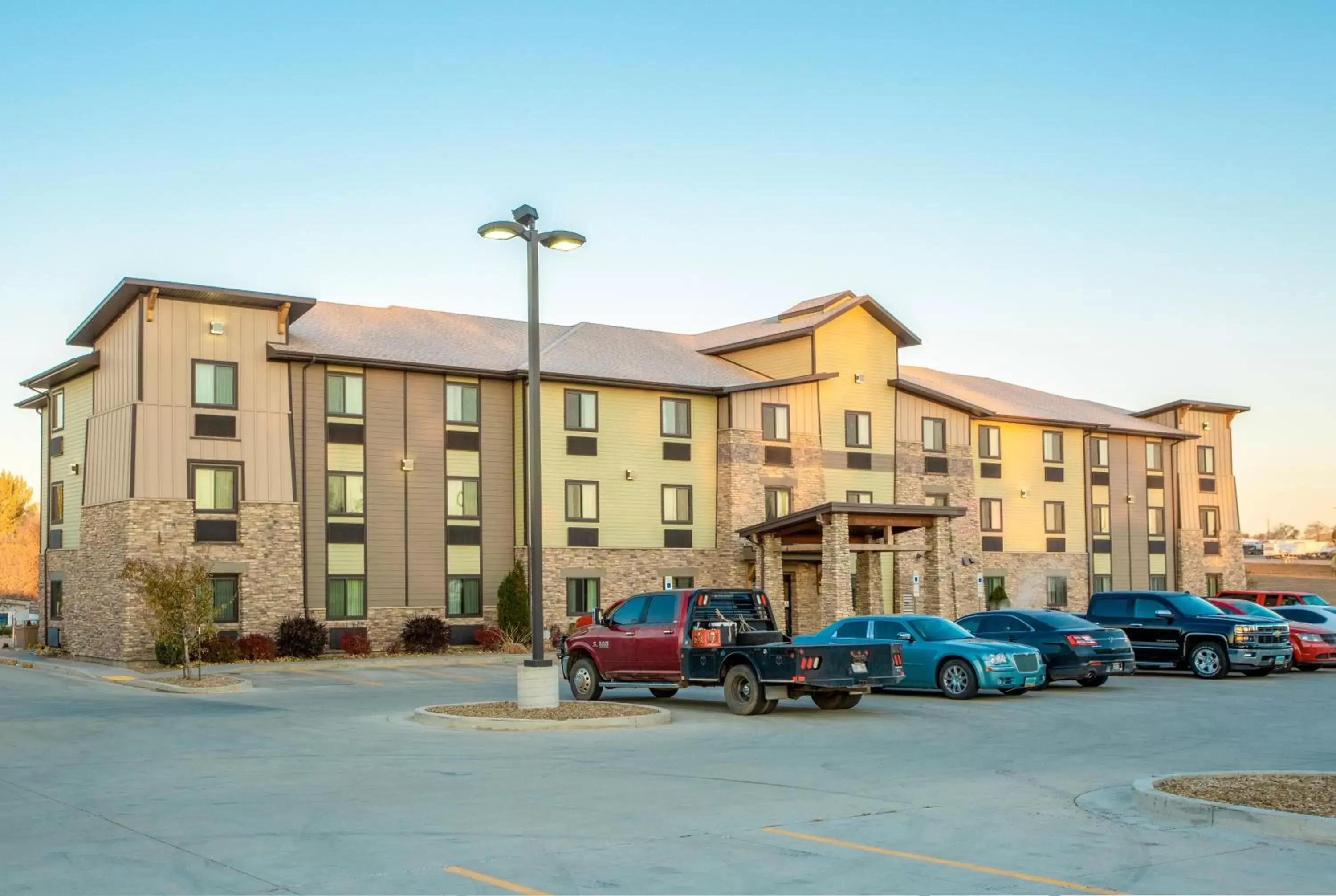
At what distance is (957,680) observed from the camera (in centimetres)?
2203

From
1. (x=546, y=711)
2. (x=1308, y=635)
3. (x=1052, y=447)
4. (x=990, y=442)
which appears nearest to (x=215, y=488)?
(x=546, y=711)

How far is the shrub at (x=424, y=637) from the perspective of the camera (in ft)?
126

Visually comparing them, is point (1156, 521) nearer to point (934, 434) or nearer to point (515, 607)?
point (934, 434)

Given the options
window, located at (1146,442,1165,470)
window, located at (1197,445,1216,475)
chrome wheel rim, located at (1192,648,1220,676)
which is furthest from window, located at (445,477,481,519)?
window, located at (1197,445,1216,475)

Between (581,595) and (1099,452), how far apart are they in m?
26.0

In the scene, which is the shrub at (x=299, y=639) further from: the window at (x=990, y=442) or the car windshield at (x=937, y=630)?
the window at (x=990, y=442)

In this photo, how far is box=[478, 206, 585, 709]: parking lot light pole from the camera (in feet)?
61.8

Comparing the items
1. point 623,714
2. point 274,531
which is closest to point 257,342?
point 274,531

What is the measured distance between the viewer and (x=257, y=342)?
37188mm

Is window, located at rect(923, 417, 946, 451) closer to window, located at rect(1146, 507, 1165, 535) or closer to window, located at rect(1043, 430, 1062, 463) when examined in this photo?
window, located at rect(1043, 430, 1062, 463)

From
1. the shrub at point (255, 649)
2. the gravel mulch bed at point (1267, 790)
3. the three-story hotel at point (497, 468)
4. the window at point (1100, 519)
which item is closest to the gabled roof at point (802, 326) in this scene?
the three-story hotel at point (497, 468)

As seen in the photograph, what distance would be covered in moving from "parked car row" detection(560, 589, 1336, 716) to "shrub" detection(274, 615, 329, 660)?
1486cm

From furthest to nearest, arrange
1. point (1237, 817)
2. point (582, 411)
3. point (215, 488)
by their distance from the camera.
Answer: point (582, 411)
point (215, 488)
point (1237, 817)

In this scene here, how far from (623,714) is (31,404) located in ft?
110
